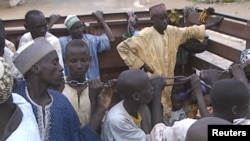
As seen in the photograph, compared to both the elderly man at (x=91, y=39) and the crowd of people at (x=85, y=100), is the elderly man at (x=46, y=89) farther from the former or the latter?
the elderly man at (x=91, y=39)

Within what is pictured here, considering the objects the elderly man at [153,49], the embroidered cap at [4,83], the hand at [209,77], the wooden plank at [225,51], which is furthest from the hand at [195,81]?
the embroidered cap at [4,83]

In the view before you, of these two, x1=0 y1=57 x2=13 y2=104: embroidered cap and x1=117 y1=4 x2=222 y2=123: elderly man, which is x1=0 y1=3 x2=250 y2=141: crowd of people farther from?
→ x1=117 y1=4 x2=222 y2=123: elderly man

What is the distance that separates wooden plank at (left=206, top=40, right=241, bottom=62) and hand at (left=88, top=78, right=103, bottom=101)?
5.13ft

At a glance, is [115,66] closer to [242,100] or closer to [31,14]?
[31,14]

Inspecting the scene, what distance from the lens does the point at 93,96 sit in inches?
124

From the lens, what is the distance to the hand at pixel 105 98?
317 centimetres

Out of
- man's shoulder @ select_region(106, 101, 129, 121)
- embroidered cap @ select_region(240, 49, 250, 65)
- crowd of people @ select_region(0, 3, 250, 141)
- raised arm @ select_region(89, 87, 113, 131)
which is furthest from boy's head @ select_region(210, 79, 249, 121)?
embroidered cap @ select_region(240, 49, 250, 65)

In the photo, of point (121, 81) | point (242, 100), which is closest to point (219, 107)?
point (242, 100)

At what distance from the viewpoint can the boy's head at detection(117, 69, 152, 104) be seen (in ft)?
9.99

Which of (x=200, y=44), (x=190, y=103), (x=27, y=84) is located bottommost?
(x=190, y=103)

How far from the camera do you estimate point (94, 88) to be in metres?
3.13

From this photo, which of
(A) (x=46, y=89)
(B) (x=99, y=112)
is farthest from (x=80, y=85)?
(A) (x=46, y=89)

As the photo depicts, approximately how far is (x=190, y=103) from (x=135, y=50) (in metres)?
0.70

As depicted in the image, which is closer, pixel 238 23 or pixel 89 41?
pixel 238 23
